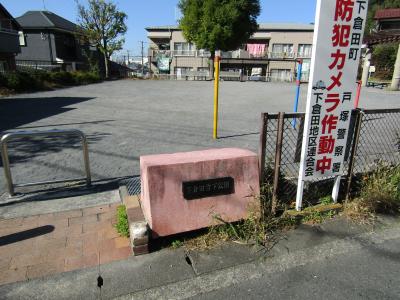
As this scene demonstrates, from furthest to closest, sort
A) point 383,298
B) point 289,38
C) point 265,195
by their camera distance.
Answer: point 289,38, point 265,195, point 383,298

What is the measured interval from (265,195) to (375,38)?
73.9 feet

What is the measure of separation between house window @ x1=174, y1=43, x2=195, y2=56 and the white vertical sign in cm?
3618

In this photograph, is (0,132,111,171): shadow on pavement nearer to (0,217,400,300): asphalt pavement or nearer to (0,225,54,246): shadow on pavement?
(0,225,54,246): shadow on pavement

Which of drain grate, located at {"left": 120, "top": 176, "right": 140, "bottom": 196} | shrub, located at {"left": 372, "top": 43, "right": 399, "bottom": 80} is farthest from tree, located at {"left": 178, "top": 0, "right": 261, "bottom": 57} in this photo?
drain grate, located at {"left": 120, "top": 176, "right": 140, "bottom": 196}

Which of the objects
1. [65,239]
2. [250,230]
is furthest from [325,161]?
[65,239]

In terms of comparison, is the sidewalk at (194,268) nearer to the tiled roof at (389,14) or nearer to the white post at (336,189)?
the white post at (336,189)

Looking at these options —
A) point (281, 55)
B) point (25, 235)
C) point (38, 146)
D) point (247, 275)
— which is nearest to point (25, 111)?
point (38, 146)

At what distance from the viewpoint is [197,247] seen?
3.02 metres

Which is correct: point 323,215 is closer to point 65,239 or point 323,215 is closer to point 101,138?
point 65,239

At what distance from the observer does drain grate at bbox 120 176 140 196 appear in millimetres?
4213

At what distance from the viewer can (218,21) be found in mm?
28031

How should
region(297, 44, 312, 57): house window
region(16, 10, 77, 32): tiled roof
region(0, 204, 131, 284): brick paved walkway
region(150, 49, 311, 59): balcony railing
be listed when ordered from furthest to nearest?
region(297, 44, 312, 57): house window → region(150, 49, 311, 59): balcony railing → region(16, 10, 77, 32): tiled roof → region(0, 204, 131, 284): brick paved walkway

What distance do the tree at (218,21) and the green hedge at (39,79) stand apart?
436 inches

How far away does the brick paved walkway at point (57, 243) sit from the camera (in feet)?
8.95
